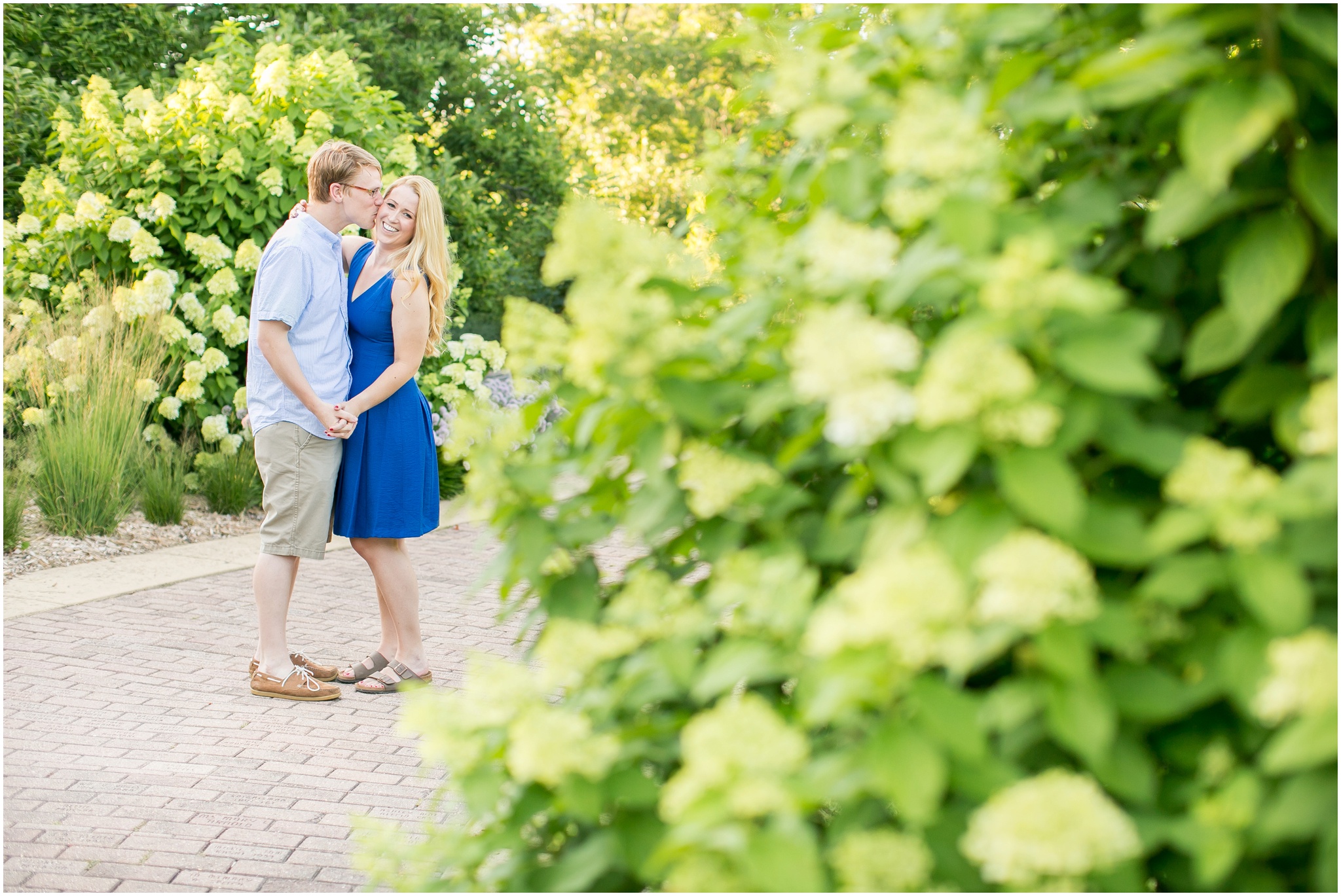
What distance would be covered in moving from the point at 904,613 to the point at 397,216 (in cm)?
394

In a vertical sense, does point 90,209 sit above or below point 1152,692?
above

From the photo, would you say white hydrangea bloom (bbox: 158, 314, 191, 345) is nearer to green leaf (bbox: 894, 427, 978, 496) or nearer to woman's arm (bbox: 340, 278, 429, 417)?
woman's arm (bbox: 340, 278, 429, 417)

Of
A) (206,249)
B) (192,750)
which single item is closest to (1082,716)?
(192,750)

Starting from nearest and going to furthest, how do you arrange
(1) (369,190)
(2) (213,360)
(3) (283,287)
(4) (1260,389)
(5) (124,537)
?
(4) (1260,389), (3) (283,287), (1) (369,190), (5) (124,537), (2) (213,360)

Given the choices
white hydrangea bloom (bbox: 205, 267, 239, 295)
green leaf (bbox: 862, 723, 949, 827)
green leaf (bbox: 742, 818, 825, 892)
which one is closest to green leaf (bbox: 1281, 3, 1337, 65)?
green leaf (bbox: 862, 723, 949, 827)

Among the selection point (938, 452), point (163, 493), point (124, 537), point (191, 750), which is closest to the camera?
point (938, 452)

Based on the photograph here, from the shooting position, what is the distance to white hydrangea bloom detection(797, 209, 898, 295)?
1.25 meters

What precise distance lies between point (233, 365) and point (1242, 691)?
8426 millimetres

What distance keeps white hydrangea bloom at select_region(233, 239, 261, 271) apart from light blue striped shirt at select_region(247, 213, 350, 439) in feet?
11.6

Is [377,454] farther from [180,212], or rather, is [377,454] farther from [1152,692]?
[180,212]

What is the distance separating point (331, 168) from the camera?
452 centimetres

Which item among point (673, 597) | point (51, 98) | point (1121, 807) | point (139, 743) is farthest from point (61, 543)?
point (1121, 807)

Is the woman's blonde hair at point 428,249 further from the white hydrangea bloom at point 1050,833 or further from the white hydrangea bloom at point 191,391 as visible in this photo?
the white hydrangea bloom at point 191,391

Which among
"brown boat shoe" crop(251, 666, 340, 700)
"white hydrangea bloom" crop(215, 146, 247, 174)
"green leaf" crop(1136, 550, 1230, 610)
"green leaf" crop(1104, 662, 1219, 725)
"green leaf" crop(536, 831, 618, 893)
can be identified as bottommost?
"brown boat shoe" crop(251, 666, 340, 700)
